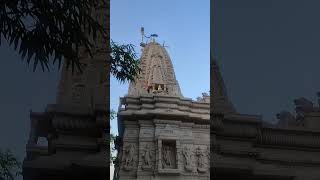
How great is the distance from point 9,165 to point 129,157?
61.2 inches

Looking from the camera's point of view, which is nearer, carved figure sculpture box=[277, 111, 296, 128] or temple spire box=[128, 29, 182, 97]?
carved figure sculpture box=[277, 111, 296, 128]

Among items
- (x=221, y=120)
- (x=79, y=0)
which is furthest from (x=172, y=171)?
(x=79, y=0)

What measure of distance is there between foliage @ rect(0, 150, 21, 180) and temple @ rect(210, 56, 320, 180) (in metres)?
1.56

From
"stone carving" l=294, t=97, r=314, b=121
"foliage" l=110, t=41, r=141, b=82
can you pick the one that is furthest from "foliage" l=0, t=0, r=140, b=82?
"stone carving" l=294, t=97, r=314, b=121

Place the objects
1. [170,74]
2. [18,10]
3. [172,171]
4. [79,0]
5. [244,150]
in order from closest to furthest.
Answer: [18,10], [79,0], [244,150], [172,171], [170,74]

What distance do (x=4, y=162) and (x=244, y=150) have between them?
194 cm

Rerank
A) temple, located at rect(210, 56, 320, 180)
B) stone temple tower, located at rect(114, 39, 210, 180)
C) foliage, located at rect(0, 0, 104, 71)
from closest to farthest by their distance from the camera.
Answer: foliage, located at rect(0, 0, 104, 71) < temple, located at rect(210, 56, 320, 180) < stone temple tower, located at rect(114, 39, 210, 180)

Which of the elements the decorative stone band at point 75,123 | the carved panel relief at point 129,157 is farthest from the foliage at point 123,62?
the carved panel relief at point 129,157

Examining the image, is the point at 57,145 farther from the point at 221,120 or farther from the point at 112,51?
the point at 221,120

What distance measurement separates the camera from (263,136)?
15.4ft

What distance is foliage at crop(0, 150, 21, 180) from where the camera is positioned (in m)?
3.93

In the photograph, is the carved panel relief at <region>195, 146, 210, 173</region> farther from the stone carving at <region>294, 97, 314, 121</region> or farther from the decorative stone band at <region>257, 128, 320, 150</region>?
the stone carving at <region>294, 97, 314, 121</region>

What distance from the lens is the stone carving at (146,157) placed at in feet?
17.8

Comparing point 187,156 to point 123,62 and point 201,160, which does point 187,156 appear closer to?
point 201,160
